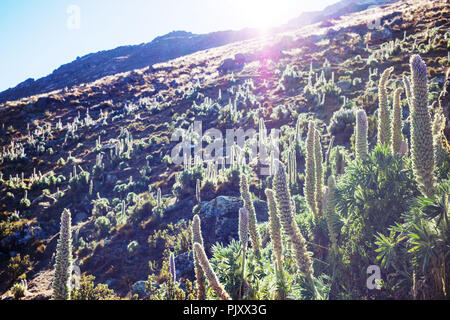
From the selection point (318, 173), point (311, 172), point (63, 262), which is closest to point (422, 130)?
point (311, 172)

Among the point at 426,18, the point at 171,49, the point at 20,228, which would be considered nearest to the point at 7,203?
the point at 20,228

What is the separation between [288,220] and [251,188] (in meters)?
7.45

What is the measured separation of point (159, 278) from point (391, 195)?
5.76 metres

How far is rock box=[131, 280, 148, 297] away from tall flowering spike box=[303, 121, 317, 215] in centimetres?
471

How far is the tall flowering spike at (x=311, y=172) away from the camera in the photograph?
482 centimetres

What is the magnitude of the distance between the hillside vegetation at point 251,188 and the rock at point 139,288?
82mm

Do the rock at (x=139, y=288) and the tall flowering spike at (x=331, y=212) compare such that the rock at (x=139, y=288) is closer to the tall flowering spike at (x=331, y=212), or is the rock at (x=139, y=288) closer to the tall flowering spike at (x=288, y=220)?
the tall flowering spike at (x=331, y=212)

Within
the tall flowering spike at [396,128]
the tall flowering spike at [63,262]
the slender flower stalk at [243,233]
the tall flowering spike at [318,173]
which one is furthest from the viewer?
the tall flowering spike at [318,173]

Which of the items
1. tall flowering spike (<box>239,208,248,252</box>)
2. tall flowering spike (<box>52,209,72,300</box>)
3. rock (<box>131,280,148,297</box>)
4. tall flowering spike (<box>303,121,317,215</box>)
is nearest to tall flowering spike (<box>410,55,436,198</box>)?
tall flowering spike (<box>303,121,317,215</box>)

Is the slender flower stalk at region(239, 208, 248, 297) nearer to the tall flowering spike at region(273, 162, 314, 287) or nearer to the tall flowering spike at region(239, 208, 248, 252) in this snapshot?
the tall flowering spike at region(239, 208, 248, 252)

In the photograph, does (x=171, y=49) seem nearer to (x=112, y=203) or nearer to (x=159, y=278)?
(x=112, y=203)

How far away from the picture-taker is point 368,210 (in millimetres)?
4312

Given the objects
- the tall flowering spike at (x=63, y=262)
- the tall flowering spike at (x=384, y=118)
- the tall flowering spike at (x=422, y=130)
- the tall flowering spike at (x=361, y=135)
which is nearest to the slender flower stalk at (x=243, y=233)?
the tall flowering spike at (x=63, y=262)
